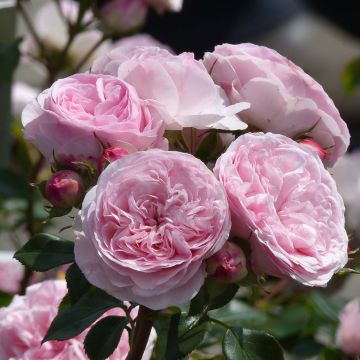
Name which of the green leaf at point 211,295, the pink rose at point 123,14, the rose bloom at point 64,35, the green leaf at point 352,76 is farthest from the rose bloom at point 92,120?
the green leaf at point 352,76

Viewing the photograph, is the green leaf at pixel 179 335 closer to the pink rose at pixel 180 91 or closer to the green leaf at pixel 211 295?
the green leaf at pixel 211 295

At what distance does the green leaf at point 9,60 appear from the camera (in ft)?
5.16

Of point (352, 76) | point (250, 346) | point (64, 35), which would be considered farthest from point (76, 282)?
point (352, 76)

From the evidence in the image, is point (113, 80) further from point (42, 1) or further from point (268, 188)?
point (42, 1)

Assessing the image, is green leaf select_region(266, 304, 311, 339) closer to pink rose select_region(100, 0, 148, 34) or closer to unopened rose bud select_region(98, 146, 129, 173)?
pink rose select_region(100, 0, 148, 34)

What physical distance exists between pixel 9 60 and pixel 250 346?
2.90 feet

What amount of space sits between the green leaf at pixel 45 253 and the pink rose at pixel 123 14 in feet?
2.24

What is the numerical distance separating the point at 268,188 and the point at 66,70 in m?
0.99

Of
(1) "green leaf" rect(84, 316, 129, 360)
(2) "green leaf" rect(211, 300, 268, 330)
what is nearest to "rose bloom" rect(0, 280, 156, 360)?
(1) "green leaf" rect(84, 316, 129, 360)

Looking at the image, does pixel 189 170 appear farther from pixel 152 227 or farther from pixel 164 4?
pixel 164 4

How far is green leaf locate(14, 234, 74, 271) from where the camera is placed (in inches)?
32.7

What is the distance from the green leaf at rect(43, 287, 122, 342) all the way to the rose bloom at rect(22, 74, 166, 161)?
0.12 m

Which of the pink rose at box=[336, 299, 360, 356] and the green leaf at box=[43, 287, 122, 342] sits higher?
the green leaf at box=[43, 287, 122, 342]

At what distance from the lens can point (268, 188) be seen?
2.42ft
